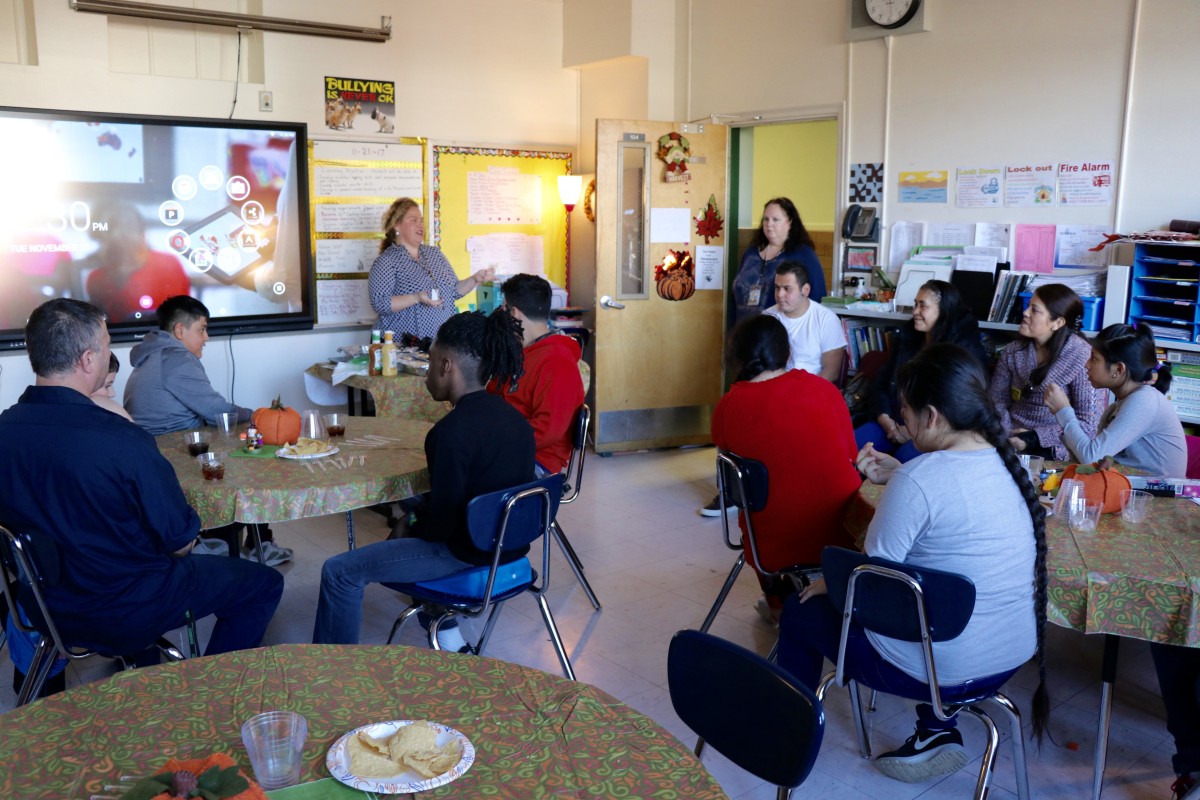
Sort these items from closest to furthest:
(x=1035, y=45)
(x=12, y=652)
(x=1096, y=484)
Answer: (x=1096, y=484) < (x=12, y=652) < (x=1035, y=45)

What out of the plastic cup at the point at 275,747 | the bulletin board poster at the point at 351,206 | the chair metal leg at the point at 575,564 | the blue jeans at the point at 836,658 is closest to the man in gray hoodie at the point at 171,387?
the chair metal leg at the point at 575,564

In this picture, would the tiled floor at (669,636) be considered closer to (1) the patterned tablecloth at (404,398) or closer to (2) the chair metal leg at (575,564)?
(2) the chair metal leg at (575,564)

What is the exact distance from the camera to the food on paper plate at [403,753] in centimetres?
153

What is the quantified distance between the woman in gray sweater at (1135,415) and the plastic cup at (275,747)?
275 cm

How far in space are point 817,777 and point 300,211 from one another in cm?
462

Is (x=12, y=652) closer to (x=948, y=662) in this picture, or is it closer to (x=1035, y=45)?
(x=948, y=662)

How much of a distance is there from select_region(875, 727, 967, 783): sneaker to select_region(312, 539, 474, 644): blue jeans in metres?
1.31

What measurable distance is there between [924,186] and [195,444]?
13.2ft

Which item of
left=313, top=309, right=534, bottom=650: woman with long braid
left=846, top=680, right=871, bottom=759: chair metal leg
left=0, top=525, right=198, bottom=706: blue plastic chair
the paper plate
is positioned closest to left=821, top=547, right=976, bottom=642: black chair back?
left=846, top=680, right=871, bottom=759: chair metal leg

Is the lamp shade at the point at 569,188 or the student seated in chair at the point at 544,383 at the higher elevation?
the lamp shade at the point at 569,188

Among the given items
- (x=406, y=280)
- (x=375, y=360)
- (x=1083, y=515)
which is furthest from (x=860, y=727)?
(x=406, y=280)

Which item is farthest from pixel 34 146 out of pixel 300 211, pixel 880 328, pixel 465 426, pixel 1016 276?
pixel 1016 276

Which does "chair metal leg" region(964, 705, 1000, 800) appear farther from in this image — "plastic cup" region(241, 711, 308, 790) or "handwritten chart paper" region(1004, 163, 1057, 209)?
"handwritten chart paper" region(1004, 163, 1057, 209)

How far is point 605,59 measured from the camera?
680 cm
